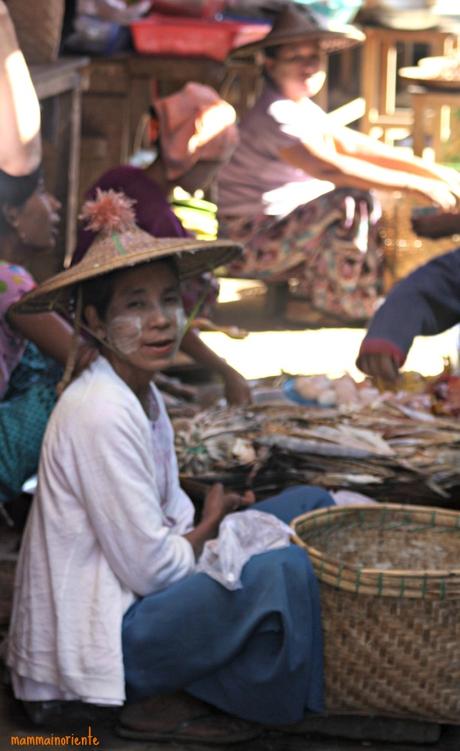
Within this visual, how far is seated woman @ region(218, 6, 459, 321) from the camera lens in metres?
7.14

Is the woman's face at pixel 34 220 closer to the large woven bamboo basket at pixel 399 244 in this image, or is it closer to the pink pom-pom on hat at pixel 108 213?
the pink pom-pom on hat at pixel 108 213

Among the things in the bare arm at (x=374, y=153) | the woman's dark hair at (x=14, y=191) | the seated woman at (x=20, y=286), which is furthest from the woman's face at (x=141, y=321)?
the bare arm at (x=374, y=153)

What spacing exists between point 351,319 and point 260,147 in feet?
3.33

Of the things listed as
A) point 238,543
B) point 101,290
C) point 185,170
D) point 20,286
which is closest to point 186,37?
point 185,170

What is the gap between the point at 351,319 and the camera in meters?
7.52

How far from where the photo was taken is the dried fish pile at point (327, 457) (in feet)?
13.5

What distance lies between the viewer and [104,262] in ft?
10.6

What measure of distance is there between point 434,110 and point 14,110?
5.61 m

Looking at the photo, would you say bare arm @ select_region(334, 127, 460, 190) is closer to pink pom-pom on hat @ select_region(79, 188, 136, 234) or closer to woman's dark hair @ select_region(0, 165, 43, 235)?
woman's dark hair @ select_region(0, 165, 43, 235)

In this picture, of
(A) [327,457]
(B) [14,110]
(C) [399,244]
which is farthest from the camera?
(C) [399,244]

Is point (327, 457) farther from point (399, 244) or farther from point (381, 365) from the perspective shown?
point (399, 244)

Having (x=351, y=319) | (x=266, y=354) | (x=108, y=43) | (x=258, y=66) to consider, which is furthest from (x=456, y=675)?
(x=258, y=66)

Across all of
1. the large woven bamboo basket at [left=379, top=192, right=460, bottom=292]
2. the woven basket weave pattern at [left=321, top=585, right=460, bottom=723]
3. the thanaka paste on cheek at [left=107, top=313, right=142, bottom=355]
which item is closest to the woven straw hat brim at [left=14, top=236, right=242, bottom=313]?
the thanaka paste on cheek at [left=107, top=313, right=142, bottom=355]

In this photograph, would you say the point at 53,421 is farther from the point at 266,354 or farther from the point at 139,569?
the point at 266,354
